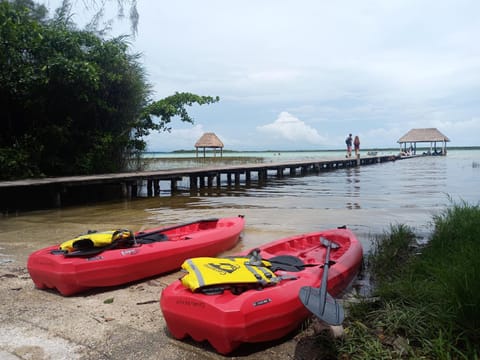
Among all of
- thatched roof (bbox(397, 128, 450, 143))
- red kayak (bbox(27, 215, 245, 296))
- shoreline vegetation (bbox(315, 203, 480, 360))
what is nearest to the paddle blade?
shoreline vegetation (bbox(315, 203, 480, 360))

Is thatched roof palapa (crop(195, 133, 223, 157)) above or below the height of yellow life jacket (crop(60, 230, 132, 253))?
above

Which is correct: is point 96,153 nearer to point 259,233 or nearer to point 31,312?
point 259,233

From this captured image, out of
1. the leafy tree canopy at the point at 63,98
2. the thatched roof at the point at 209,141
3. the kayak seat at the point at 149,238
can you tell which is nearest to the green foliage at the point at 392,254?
the kayak seat at the point at 149,238

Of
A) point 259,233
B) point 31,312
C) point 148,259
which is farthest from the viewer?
point 259,233

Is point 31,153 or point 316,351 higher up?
point 31,153

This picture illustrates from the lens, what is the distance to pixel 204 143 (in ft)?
124

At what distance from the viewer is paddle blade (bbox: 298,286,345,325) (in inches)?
94.3

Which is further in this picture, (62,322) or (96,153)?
(96,153)

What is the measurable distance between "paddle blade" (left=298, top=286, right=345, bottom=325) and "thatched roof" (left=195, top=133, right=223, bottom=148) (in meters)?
34.9

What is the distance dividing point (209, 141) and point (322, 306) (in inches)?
1401

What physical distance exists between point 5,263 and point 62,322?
7.10 ft

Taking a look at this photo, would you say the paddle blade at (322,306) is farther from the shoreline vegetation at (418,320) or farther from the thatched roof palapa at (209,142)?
the thatched roof palapa at (209,142)

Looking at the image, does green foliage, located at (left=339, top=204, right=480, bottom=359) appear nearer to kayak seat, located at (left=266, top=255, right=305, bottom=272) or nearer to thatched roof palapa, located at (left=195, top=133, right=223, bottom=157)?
kayak seat, located at (left=266, top=255, right=305, bottom=272)

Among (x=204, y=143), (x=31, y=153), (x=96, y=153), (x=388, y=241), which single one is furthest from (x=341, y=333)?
(x=204, y=143)
